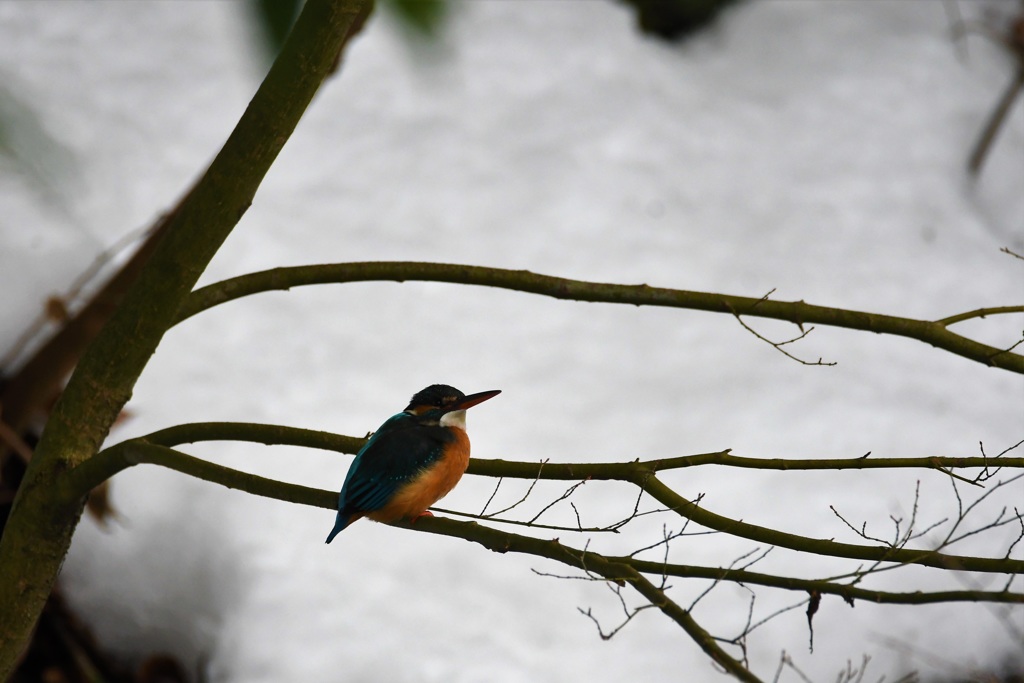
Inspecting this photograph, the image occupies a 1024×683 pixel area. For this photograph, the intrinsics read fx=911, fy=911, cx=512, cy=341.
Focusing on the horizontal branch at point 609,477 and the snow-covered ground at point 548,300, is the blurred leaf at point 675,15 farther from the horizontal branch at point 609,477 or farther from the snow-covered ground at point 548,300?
the horizontal branch at point 609,477

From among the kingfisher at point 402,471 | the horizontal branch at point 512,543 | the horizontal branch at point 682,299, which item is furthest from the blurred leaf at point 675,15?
the horizontal branch at point 512,543

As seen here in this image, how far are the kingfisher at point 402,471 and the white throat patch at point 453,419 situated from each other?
6cm

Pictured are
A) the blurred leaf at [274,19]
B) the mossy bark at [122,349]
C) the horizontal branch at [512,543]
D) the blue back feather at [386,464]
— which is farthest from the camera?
the mossy bark at [122,349]

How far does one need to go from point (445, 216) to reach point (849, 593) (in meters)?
3.23

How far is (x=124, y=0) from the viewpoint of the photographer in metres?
5.03

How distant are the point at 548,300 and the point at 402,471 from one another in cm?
266

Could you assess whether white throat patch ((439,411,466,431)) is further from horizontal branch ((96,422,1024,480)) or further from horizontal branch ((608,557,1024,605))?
horizontal branch ((608,557,1024,605))

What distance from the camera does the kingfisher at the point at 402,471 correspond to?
77.0 inches

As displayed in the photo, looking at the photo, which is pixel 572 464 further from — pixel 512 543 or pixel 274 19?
pixel 274 19

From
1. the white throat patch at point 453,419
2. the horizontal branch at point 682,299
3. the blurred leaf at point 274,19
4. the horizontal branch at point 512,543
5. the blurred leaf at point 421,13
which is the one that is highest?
the horizontal branch at point 682,299

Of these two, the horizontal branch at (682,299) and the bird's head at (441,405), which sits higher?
→ the horizontal branch at (682,299)

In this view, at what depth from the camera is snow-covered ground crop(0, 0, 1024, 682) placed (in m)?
3.29

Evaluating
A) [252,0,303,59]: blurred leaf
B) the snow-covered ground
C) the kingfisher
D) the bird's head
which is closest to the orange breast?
the kingfisher

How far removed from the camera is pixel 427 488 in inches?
79.8
